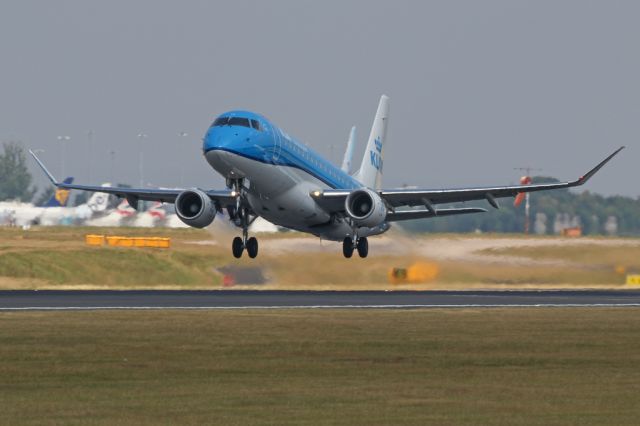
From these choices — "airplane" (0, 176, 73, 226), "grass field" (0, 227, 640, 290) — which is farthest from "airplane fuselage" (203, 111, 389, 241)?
"airplane" (0, 176, 73, 226)

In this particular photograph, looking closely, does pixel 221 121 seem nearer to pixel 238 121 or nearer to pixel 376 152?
pixel 238 121

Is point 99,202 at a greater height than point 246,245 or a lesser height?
greater

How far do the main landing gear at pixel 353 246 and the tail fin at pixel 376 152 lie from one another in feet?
27.2

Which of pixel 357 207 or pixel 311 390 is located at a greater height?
pixel 357 207

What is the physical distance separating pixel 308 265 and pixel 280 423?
39701 millimetres

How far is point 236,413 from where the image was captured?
2308 centimetres

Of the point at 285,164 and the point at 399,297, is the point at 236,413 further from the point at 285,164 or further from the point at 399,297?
the point at 399,297

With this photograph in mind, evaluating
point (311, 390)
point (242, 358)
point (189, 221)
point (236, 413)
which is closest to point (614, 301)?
point (189, 221)

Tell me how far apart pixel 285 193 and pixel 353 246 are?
7.47 meters

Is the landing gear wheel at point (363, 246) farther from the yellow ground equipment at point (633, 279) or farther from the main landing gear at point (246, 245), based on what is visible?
the yellow ground equipment at point (633, 279)

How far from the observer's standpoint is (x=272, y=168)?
157 ft

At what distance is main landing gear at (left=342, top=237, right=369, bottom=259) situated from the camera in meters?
56.0

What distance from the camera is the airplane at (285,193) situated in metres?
46.9

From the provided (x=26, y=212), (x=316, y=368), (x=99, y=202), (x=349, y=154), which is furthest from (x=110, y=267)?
(x=99, y=202)
